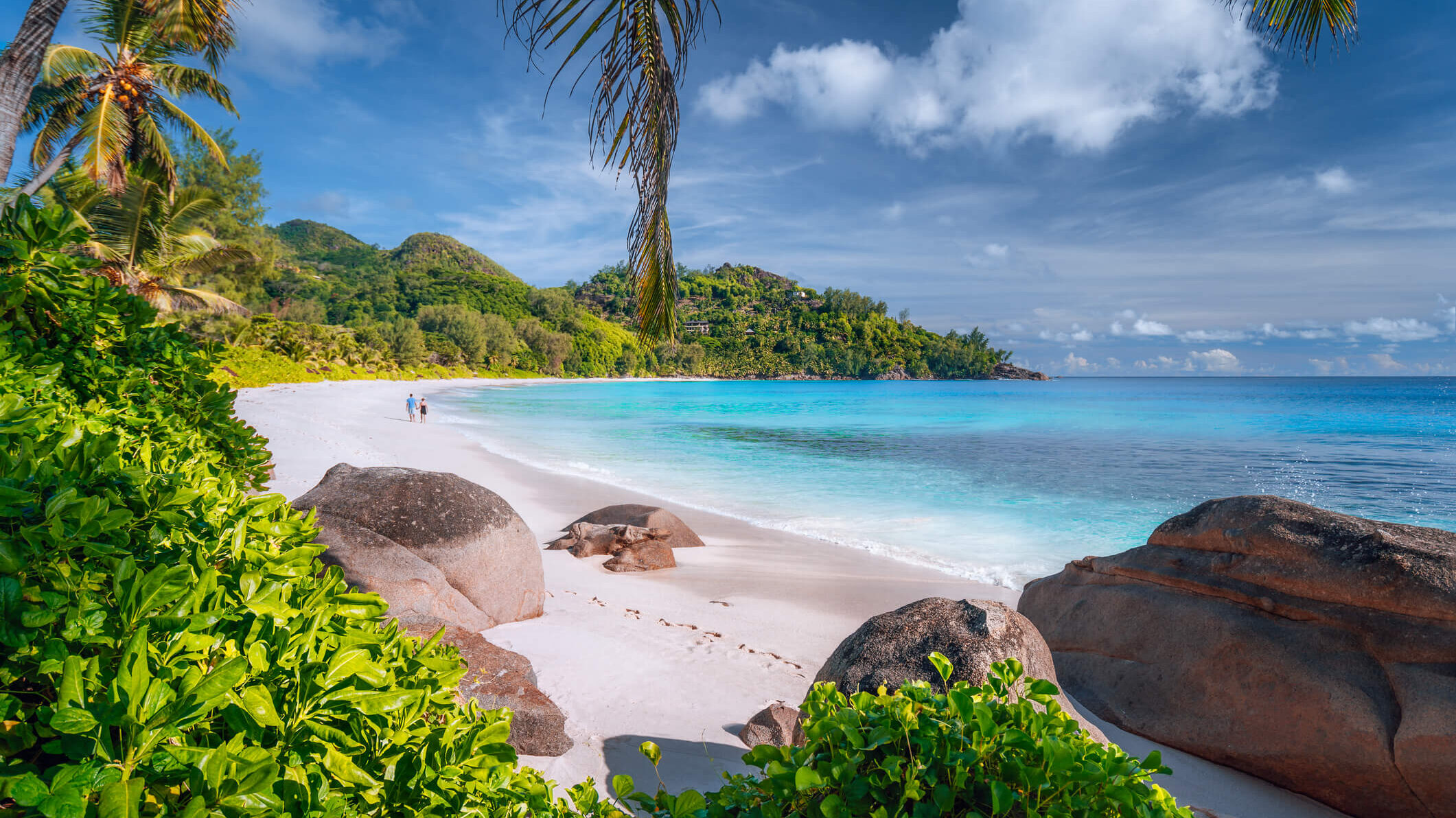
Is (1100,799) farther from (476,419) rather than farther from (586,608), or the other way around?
(476,419)

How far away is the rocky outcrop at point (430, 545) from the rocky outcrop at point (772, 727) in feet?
7.62

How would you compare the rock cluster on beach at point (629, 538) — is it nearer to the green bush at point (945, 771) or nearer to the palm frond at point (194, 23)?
the green bush at point (945, 771)

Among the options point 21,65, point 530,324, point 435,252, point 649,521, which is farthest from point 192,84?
point 435,252

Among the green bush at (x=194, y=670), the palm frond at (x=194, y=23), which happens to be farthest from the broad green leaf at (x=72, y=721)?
the palm frond at (x=194, y=23)

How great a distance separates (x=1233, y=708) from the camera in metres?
4.32

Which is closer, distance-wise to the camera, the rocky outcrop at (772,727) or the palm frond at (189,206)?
the rocky outcrop at (772,727)

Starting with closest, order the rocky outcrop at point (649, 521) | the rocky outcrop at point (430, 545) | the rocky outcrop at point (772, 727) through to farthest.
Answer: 1. the rocky outcrop at point (772, 727)
2. the rocky outcrop at point (430, 545)
3. the rocky outcrop at point (649, 521)

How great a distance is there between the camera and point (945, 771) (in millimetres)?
1367

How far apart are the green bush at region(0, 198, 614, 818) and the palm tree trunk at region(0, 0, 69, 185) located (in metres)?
7.63

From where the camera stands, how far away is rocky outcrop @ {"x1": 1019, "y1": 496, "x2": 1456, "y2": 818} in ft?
12.6

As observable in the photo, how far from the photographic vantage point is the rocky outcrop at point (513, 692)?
11.8ft

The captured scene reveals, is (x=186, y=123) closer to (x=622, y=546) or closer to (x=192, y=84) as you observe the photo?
(x=192, y=84)

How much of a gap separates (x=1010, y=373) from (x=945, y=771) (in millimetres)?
187965

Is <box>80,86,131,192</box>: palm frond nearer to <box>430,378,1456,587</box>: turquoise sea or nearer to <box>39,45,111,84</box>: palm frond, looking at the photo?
<box>39,45,111,84</box>: palm frond
